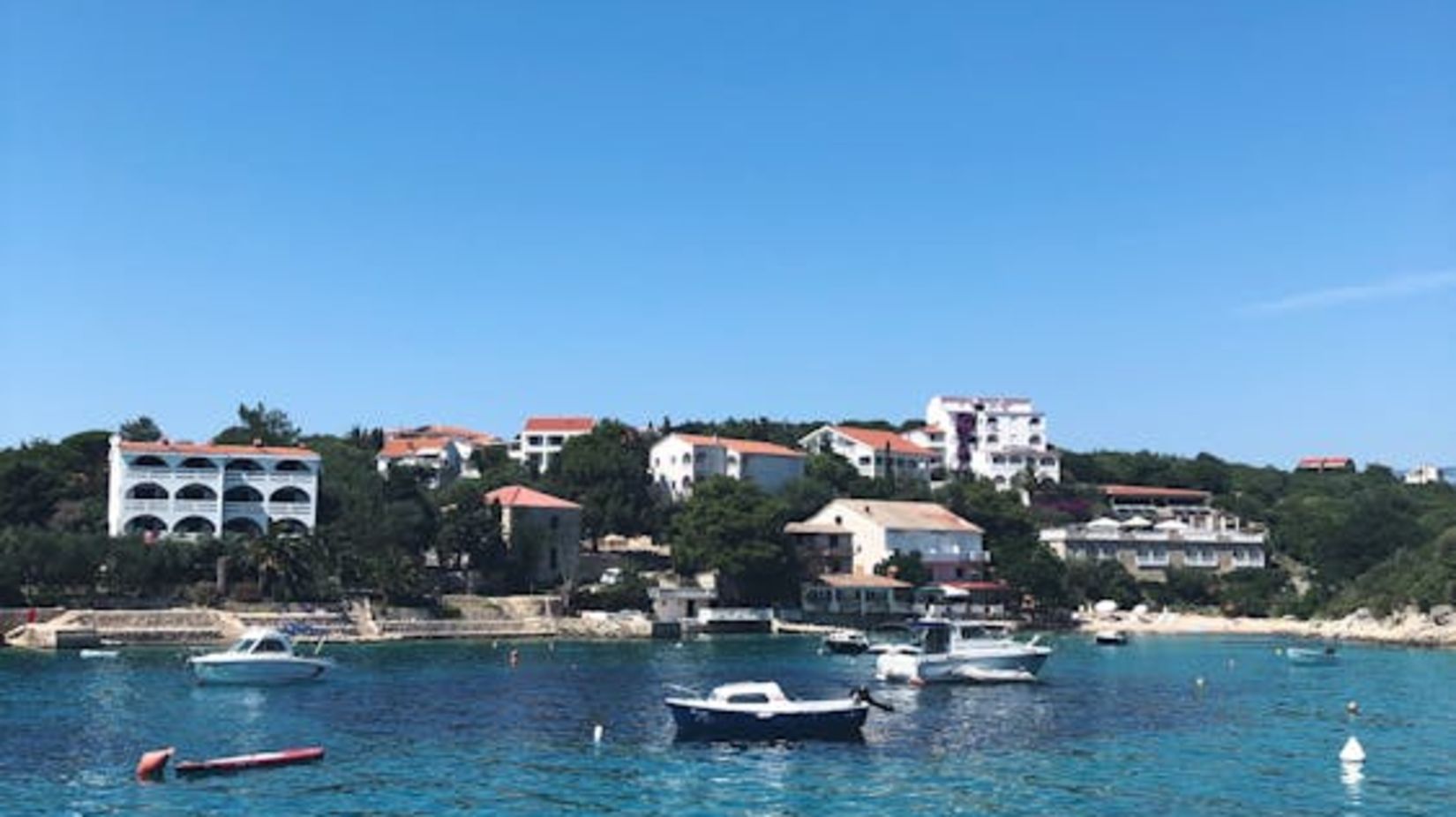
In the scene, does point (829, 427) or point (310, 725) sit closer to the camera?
point (310, 725)

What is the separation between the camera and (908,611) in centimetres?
11462

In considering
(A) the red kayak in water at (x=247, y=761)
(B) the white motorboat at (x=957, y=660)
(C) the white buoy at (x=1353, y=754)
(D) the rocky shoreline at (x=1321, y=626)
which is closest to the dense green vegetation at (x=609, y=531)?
(D) the rocky shoreline at (x=1321, y=626)

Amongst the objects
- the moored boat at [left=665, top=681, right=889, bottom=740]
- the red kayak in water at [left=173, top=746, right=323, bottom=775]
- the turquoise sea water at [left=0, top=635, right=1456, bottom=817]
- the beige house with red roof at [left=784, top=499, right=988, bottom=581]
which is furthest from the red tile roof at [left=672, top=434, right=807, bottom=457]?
the red kayak in water at [left=173, top=746, right=323, bottom=775]

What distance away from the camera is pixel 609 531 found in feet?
403

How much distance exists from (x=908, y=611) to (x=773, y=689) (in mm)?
71319

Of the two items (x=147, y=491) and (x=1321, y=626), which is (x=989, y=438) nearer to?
(x=1321, y=626)

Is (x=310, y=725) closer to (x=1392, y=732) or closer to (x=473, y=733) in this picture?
(x=473, y=733)

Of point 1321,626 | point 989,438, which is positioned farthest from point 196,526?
point 989,438

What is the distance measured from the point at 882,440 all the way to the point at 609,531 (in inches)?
1829

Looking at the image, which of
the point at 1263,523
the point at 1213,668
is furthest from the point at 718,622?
the point at 1263,523

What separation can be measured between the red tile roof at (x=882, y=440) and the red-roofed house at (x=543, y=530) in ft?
175

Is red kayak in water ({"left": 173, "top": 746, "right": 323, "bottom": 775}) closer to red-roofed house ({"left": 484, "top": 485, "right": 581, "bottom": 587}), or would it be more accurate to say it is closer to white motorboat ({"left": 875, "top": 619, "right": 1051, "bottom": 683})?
white motorboat ({"left": 875, "top": 619, "right": 1051, "bottom": 683})

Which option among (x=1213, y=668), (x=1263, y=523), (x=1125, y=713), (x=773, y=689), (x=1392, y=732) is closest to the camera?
(x=773, y=689)

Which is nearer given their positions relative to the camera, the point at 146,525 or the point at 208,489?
the point at 146,525
